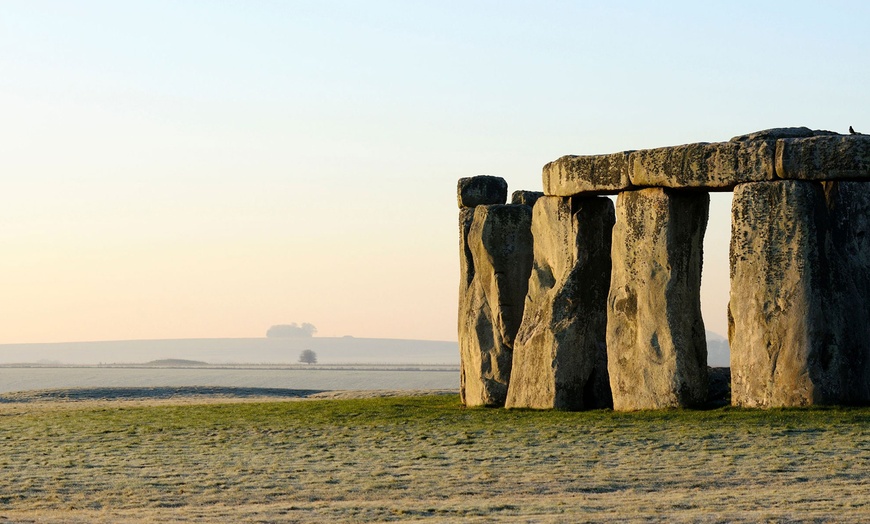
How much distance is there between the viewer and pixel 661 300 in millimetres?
19250

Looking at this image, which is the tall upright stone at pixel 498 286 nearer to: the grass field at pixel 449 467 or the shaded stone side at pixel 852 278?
the grass field at pixel 449 467

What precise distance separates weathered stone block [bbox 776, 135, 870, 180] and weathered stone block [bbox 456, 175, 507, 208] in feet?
24.6

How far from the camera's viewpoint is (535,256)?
21953 mm

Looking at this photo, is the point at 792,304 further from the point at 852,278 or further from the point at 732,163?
the point at 732,163

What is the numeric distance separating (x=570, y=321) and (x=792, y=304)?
3.71 m

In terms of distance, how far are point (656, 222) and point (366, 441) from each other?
5.42 metres

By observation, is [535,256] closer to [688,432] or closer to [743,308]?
[743,308]

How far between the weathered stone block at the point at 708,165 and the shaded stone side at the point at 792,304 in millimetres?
242

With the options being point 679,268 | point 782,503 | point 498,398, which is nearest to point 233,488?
point 782,503

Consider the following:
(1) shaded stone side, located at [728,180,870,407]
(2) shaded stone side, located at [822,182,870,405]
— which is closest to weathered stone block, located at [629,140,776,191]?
(1) shaded stone side, located at [728,180,870,407]

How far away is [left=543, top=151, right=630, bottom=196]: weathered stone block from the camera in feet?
64.6

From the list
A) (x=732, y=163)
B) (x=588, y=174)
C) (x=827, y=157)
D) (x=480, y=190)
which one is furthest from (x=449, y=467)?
(x=480, y=190)

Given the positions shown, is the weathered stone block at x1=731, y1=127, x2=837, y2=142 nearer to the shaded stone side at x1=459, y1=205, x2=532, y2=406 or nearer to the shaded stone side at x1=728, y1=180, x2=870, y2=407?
the shaded stone side at x1=728, y1=180, x2=870, y2=407

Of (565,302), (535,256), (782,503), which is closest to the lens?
(782,503)
